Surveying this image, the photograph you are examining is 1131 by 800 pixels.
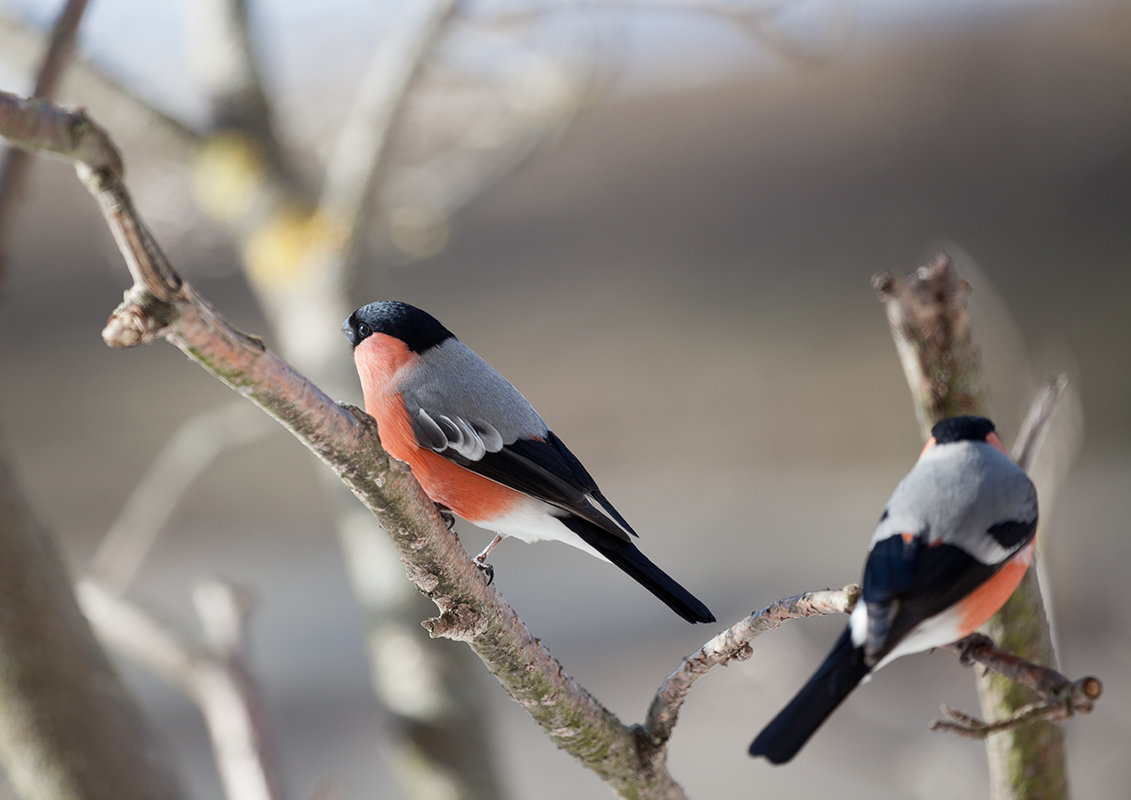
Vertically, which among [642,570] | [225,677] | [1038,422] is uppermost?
[1038,422]

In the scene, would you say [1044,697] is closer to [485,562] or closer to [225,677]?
[485,562]

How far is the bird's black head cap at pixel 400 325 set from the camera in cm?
85

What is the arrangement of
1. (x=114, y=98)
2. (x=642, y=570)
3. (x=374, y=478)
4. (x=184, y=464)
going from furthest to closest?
(x=184, y=464) < (x=114, y=98) < (x=642, y=570) < (x=374, y=478)

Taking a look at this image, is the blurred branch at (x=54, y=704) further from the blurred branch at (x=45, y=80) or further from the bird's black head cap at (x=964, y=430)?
the bird's black head cap at (x=964, y=430)

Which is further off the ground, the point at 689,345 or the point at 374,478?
the point at 689,345

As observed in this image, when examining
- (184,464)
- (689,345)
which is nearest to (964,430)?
(184,464)

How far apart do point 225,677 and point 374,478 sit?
896 millimetres

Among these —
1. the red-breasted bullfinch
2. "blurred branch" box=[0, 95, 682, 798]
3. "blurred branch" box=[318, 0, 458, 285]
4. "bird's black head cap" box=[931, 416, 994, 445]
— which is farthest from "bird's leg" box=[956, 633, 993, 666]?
"blurred branch" box=[318, 0, 458, 285]

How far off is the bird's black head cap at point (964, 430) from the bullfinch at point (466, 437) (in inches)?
11.7

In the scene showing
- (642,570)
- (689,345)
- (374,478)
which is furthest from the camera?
(689,345)

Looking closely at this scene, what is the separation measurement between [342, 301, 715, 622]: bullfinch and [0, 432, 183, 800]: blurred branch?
50cm

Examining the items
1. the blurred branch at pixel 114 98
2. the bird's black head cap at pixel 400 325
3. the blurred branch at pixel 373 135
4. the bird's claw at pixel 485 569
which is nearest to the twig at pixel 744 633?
the bird's claw at pixel 485 569

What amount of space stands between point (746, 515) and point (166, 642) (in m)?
3.64

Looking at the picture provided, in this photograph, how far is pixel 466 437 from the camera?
85 centimetres
